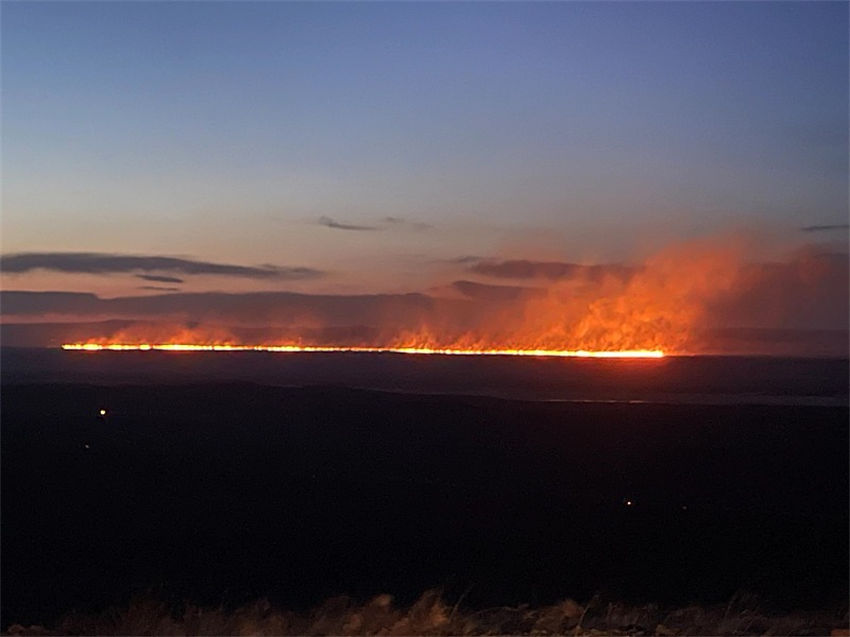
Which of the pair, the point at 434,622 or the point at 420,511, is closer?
the point at 434,622

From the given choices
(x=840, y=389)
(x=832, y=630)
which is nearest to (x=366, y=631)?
(x=832, y=630)

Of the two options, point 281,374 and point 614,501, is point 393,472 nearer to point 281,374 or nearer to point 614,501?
point 614,501

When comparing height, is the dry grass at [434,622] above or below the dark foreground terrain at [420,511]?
above

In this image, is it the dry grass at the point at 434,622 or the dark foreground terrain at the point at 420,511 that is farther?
the dark foreground terrain at the point at 420,511

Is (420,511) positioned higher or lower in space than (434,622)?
lower
